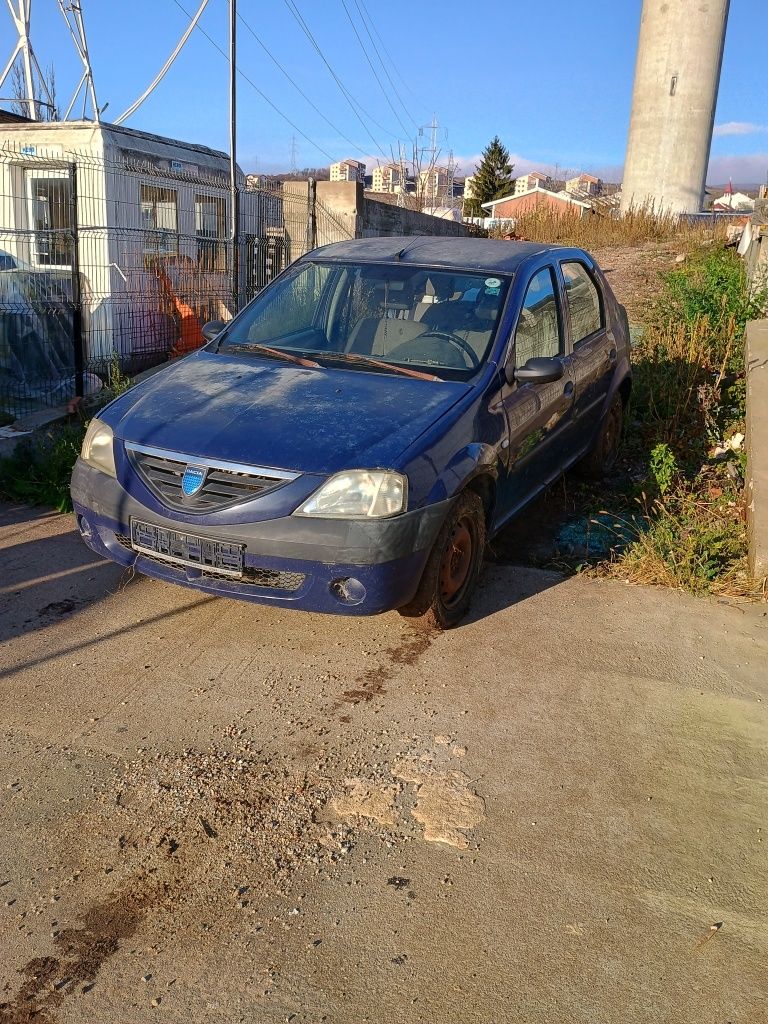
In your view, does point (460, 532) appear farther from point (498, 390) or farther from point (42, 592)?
point (42, 592)

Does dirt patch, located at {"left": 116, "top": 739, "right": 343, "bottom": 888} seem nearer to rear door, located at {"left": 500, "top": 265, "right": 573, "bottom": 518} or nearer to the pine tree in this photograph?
rear door, located at {"left": 500, "top": 265, "right": 573, "bottom": 518}

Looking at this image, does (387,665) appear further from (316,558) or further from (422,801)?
(422,801)

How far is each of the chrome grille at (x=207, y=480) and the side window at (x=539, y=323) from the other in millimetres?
1692

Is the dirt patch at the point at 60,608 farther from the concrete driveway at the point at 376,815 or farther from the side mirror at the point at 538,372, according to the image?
the side mirror at the point at 538,372

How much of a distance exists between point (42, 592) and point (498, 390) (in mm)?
2538

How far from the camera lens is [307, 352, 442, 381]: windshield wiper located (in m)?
4.52

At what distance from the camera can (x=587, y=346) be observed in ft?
19.4

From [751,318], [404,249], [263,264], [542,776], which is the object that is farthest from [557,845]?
[263,264]

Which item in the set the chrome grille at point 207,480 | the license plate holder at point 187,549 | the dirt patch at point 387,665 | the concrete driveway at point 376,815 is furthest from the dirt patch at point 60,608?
the dirt patch at point 387,665

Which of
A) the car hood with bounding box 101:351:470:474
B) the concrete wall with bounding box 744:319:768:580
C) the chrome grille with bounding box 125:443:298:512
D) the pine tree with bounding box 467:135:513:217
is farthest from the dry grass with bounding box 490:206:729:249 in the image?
the pine tree with bounding box 467:135:513:217

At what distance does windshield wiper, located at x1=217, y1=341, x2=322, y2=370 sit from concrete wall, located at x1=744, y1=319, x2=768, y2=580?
8.38 feet

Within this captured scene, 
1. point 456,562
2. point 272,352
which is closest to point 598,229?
point 272,352

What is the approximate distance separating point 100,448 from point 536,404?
7.56ft

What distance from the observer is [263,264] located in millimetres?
11883
